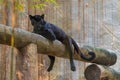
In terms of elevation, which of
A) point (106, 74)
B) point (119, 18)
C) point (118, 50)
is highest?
point (106, 74)

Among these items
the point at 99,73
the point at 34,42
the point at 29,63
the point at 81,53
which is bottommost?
the point at 99,73

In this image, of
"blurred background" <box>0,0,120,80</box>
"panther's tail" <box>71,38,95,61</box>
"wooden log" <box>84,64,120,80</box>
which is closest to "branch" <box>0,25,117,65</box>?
"panther's tail" <box>71,38,95,61</box>

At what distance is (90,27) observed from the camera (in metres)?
12.0

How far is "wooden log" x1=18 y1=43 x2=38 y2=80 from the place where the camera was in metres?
6.55

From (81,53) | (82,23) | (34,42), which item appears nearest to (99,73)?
(81,53)

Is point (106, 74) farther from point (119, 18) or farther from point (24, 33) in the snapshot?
point (119, 18)

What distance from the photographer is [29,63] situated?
660 cm

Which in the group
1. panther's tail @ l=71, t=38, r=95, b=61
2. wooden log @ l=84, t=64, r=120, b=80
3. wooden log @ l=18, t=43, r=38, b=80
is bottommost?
wooden log @ l=84, t=64, r=120, b=80

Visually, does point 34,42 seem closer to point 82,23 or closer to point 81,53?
point 81,53

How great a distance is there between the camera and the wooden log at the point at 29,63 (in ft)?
21.5

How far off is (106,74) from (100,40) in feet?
13.1

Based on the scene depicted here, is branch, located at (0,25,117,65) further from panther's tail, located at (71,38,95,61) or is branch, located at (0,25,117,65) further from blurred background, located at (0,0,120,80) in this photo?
blurred background, located at (0,0,120,80)

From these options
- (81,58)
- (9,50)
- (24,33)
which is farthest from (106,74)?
(9,50)

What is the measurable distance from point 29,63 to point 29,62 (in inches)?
0.6
